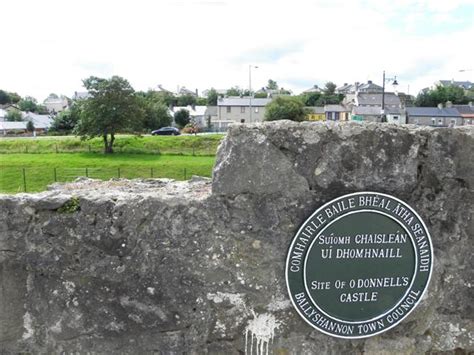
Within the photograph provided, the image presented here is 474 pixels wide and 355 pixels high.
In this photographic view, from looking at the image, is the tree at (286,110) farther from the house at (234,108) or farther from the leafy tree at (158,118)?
the house at (234,108)

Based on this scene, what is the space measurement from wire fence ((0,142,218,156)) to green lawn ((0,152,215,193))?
196 centimetres

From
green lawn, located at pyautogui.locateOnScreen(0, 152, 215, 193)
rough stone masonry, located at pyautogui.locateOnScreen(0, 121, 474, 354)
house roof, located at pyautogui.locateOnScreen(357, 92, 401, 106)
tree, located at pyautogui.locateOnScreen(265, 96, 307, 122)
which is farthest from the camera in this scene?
house roof, located at pyautogui.locateOnScreen(357, 92, 401, 106)

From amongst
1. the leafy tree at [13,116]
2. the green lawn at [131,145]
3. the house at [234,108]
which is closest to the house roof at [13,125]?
the leafy tree at [13,116]

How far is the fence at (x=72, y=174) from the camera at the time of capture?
2767 cm

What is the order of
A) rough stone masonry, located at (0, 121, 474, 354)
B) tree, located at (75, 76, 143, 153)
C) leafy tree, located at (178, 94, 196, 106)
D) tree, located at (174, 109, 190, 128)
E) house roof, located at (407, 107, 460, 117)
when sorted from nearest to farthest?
rough stone masonry, located at (0, 121, 474, 354)
tree, located at (75, 76, 143, 153)
house roof, located at (407, 107, 460, 117)
tree, located at (174, 109, 190, 128)
leafy tree, located at (178, 94, 196, 106)

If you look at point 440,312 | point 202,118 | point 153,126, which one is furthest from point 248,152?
point 202,118

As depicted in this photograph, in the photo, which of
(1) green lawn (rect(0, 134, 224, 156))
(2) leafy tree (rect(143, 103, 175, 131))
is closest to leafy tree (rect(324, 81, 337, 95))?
(2) leafy tree (rect(143, 103, 175, 131))

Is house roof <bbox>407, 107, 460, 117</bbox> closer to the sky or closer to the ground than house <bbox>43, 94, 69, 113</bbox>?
closer to the ground

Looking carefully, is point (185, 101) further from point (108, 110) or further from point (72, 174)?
point (72, 174)

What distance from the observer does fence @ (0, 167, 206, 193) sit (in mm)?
27672

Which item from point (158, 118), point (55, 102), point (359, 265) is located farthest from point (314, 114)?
point (55, 102)

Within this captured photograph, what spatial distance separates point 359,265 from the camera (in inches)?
159

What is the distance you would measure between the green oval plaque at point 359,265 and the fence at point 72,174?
2444cm

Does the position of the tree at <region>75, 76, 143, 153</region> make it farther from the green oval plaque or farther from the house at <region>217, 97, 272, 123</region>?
the house at <region>217, 97, 272, 123</region>
